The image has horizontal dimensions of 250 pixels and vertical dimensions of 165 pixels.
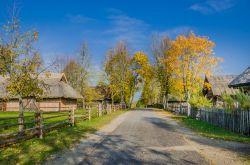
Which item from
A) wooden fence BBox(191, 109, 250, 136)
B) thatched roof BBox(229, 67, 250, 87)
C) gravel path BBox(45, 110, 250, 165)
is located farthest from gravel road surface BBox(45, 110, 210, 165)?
thatched roof BBox(229, 67, 250, 87)

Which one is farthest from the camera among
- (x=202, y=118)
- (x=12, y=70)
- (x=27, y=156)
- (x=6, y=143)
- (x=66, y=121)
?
(x=202, y=118)

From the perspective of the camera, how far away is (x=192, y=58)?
37.0 m

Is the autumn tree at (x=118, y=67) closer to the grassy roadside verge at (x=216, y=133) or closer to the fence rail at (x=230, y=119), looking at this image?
the fence rail at (x=230, y=119)

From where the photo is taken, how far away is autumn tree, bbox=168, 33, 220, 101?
36.3 m

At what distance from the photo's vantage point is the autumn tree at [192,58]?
36.3 metres

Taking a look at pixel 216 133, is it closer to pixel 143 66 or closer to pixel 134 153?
pixel 134 153

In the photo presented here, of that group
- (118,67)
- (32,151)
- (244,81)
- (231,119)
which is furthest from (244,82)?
(118,67)

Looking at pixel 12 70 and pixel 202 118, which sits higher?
pixel 12 70

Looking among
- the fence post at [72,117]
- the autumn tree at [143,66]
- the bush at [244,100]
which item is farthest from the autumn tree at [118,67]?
the bush at [244,100]

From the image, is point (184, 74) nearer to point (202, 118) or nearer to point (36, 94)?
point (202, 118)

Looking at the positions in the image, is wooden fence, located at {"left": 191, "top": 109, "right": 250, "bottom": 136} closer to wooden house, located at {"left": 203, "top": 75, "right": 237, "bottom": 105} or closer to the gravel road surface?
the gravel road surface

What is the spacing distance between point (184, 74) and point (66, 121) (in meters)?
23.0

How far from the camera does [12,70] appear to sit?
14398 mm

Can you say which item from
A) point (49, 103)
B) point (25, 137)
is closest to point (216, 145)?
point (25, 137)
